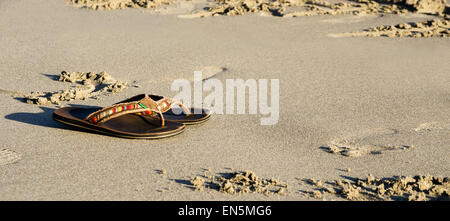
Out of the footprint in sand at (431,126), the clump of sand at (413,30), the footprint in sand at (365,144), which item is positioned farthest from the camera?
the clump of sand at (413,30)

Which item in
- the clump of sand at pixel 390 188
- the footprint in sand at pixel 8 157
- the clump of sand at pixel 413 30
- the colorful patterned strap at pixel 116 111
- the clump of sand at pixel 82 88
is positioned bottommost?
the clump of sand at pixel 390 188

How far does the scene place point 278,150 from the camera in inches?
130

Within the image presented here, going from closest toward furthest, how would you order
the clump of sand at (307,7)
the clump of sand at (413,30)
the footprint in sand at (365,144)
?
1. the footprint in sand at (365,144)
2. the clump of sand at (413,30)
3. the clump of sand at (307,7)

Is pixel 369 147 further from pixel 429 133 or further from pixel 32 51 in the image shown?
pixel 32 51

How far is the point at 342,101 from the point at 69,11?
14.2 ft

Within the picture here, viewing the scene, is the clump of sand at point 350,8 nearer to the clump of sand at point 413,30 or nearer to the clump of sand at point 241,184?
the clump of sand at point 413,30

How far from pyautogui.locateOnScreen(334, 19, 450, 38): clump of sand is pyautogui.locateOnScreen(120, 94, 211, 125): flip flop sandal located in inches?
122

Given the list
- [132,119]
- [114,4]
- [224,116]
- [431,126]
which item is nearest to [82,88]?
[132,119]

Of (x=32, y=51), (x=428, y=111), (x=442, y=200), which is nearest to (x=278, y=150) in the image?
(x=442, y=200)

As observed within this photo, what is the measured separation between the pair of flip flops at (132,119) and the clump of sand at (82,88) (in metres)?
0.54

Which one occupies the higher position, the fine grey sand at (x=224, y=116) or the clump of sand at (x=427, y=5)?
the clump of sand at (x=427, y=5)

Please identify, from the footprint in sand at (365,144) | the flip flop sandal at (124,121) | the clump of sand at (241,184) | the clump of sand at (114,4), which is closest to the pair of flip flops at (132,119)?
the flip flop sandal at (124,121)

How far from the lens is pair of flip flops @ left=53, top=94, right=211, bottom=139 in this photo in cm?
335

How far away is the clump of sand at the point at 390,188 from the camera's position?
271 cm
